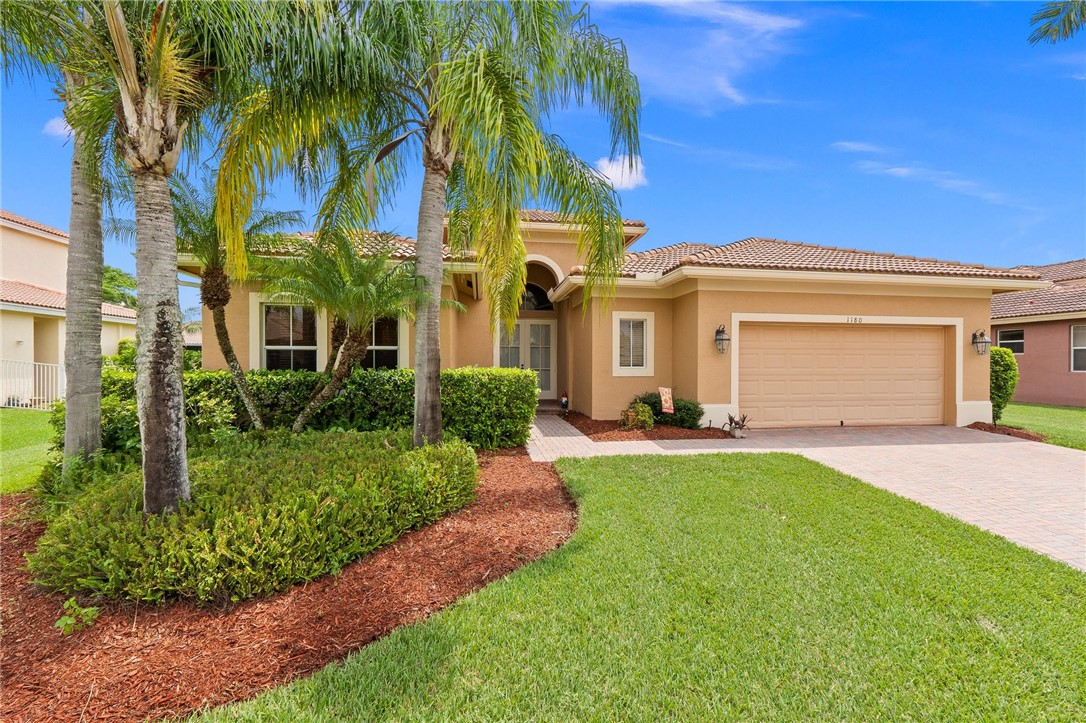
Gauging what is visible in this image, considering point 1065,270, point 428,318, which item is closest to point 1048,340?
point 1065,270

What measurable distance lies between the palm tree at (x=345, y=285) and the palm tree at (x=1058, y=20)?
1780 centimetres

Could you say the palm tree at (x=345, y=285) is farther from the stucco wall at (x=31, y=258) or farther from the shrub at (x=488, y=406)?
the stucco wall at (x=31, y=258)

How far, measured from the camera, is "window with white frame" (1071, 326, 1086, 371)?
16.6 metres

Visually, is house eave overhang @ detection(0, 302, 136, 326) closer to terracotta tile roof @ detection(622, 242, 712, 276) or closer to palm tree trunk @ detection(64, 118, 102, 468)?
palm tree trunk @ detection(64, 118, 102, 468)

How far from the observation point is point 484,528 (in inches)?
195

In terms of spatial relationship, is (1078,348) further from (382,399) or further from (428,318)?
(382,399)

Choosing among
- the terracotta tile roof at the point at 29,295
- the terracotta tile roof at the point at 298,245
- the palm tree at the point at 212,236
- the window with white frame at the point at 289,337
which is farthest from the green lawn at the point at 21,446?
the terracotta tile roof at the point at 298,245

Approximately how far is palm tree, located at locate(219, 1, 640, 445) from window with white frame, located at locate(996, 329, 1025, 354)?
21465 millimetres

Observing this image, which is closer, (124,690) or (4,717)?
(4,717)

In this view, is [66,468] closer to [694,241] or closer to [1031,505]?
[1031,505]

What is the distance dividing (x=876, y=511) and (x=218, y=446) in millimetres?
9094

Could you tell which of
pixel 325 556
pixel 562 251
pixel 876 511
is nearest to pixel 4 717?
pixel 325 556

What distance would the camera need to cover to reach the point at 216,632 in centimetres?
323

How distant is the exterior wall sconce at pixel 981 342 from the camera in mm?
11516
